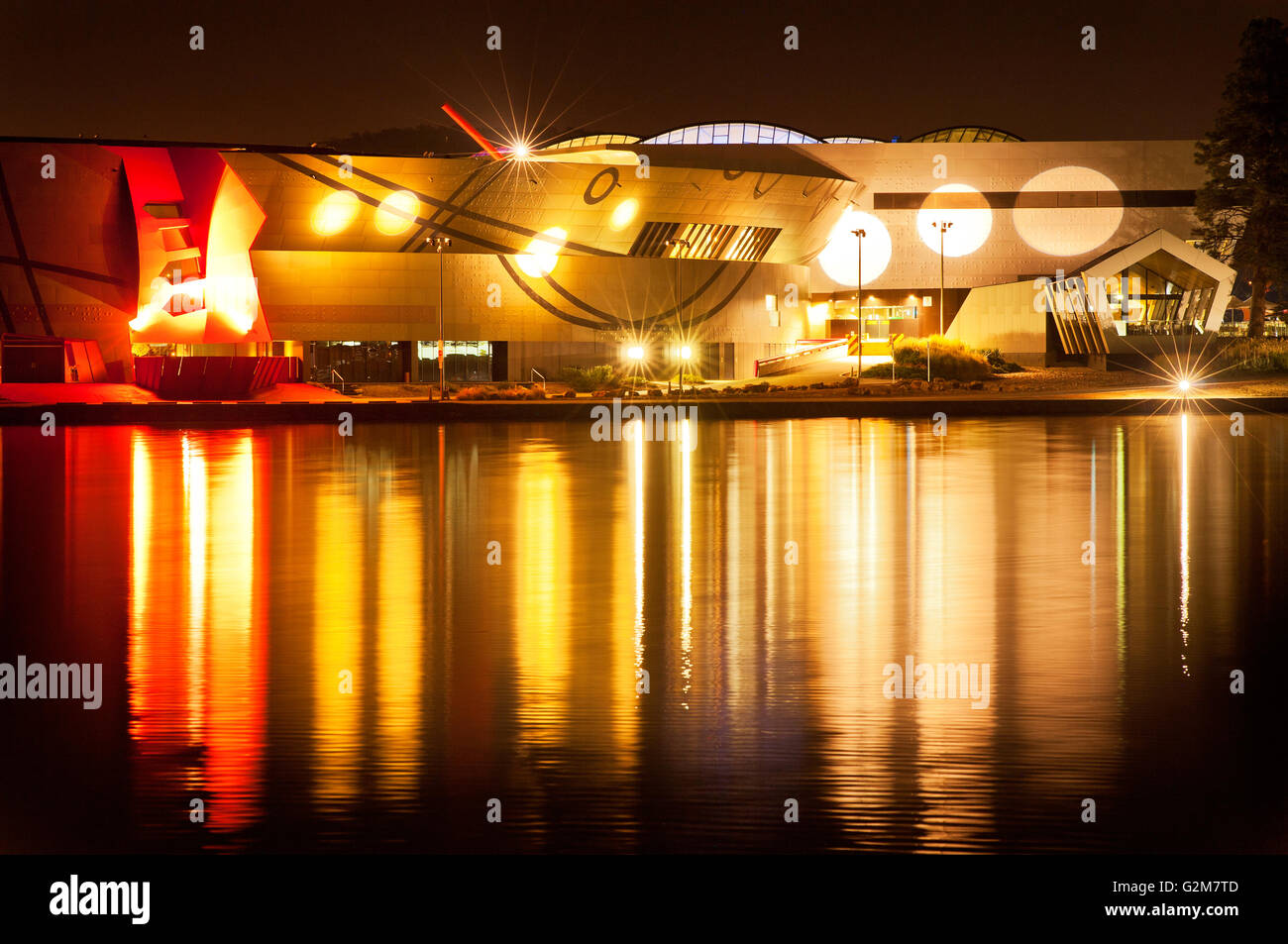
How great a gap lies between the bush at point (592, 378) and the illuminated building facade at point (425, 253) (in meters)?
2.55

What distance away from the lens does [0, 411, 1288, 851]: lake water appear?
5.97 metres

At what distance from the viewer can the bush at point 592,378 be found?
53875 millimetres

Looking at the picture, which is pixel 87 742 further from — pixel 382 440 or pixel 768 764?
pixel 382 440

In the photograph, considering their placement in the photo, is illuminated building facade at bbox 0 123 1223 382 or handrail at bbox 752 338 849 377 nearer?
illuminated building facade at bbox 0 123 1223 382

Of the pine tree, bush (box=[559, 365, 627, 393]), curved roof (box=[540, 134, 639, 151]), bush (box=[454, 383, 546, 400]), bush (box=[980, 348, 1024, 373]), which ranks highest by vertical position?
curved roof (box=[540, 134, 639, 151])

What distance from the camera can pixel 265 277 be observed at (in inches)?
2142

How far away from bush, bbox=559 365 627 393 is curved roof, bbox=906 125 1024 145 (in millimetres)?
40473

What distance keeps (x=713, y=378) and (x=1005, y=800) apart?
189 feet

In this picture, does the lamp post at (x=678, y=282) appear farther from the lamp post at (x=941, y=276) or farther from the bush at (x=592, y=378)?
the lamp post at (x=941, y=276)

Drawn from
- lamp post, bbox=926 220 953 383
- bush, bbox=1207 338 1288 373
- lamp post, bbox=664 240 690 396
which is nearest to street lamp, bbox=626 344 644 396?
lamp post, bbox=664 240 690 396

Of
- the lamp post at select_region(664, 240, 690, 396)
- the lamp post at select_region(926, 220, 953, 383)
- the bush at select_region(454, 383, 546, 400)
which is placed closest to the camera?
the bush at select_region(454, 383, 546, 400)

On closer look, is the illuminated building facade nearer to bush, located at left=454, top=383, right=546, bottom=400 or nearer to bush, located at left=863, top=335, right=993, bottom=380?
bush, located at left=454, top=383, right=546, bottom=400

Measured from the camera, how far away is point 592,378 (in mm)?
54156

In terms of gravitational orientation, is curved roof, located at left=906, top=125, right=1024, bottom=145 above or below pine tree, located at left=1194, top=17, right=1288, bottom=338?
above
